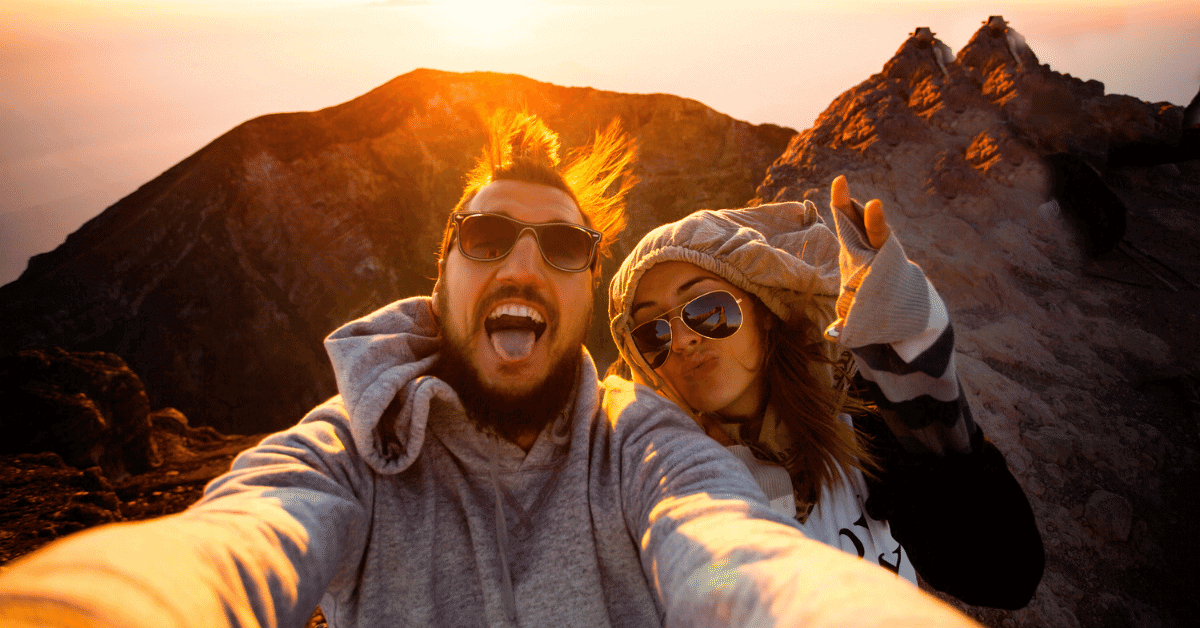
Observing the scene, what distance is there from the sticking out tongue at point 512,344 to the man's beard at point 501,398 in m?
0.14

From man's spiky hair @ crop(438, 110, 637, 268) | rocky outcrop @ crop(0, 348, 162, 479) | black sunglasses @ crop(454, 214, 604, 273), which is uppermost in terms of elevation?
man's spiky hair @ crop(438, 110, 637, 268)

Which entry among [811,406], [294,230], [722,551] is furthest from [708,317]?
[294,230]

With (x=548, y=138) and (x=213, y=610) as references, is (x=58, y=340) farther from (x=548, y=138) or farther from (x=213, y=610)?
(x=213, y=610)

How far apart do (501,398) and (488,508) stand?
1.32 ft

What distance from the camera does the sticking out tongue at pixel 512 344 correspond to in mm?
1721

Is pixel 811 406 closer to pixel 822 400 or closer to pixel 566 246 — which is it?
pixel 822 400

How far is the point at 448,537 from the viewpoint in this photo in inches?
59.6

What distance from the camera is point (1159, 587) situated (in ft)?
10.3

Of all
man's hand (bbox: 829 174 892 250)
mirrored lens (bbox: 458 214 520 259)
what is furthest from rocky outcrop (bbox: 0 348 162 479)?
man's hand (bbox: 829 174 892 250)

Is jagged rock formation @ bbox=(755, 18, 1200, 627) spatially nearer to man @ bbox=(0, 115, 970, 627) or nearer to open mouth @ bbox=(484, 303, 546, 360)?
man @ bbox=(0, 115, 970, 627)

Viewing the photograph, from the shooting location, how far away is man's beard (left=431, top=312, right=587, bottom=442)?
1713 mm

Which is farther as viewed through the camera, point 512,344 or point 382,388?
point 512,344

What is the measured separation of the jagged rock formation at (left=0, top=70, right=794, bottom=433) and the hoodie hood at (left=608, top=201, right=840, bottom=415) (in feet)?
25.4

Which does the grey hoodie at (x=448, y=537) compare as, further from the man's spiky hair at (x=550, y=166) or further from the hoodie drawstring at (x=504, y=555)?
the man's spiky hair at (x=550, y=166)
